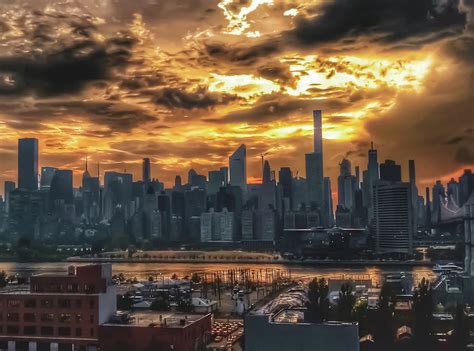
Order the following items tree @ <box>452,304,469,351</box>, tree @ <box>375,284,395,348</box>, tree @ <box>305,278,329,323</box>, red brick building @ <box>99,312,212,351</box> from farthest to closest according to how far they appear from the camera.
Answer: tree @ <box>305,278,329,323</box> → tree @ <box>375,284,395,348</box> → red brick building @ <box>99,312,212,351</box> → tree @ <box>452,304,469,351</box>

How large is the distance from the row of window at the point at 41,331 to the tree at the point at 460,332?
3140 millimetres

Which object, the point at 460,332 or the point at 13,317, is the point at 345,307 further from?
the point at 13,317

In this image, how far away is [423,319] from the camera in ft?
19.2

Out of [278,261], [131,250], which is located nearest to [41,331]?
[278,261]

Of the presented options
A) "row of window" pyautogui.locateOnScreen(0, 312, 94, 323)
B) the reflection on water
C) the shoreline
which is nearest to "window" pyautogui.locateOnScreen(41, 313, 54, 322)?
"row of window" pyautogui.locateOnScreen(0, 312, 94, 323)

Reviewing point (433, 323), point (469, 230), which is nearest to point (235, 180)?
point (469, 230)

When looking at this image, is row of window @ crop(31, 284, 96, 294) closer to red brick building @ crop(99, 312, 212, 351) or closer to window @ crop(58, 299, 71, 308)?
window @ crop(58, 299, 71, 308)

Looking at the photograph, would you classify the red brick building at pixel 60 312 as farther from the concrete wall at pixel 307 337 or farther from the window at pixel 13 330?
the concrete wall at pixel 307 337

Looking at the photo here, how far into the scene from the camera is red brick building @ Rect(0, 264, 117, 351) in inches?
216

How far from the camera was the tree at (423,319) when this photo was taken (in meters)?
5.16

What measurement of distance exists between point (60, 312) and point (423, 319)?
3.41 m

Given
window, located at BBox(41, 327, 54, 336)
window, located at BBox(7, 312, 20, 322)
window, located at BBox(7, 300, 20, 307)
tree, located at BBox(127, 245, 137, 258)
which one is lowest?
window, located at BBox(41, 327, 54, 336)

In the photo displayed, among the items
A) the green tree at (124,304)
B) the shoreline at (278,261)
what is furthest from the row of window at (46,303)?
the shoreline at (278,261)

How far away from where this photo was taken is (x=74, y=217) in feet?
101
